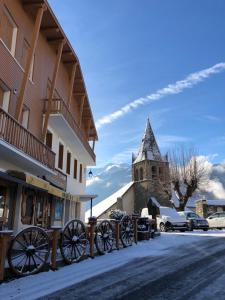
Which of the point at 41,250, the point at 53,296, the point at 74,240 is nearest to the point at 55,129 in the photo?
the point at 74,240

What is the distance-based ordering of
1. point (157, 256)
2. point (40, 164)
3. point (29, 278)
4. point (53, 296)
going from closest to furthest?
1. point (53, 296)
2. point (29, 278)
3. point (157, 256)
4. point (40, 164)

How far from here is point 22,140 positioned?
43.3ft

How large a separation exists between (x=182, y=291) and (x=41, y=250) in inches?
149

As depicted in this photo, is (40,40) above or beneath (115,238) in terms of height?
above

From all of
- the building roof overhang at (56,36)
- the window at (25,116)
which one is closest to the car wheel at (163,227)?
the building roof overhang at (56,36)

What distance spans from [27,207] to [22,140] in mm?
3577

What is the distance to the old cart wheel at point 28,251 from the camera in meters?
7.69

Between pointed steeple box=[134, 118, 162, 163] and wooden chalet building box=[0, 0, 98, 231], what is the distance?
4208cm

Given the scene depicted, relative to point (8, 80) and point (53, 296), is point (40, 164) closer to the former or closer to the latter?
point (8, 80)

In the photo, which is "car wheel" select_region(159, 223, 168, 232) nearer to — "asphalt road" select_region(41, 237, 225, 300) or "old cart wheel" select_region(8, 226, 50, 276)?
"asphalt road" select_region(41, 237, 225, 300)

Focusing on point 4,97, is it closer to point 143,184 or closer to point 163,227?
point 163,227

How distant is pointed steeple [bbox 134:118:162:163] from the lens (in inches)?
2537

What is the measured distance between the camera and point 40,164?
14477 millimetres

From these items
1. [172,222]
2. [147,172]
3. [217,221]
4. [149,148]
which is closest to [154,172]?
[147,172]
